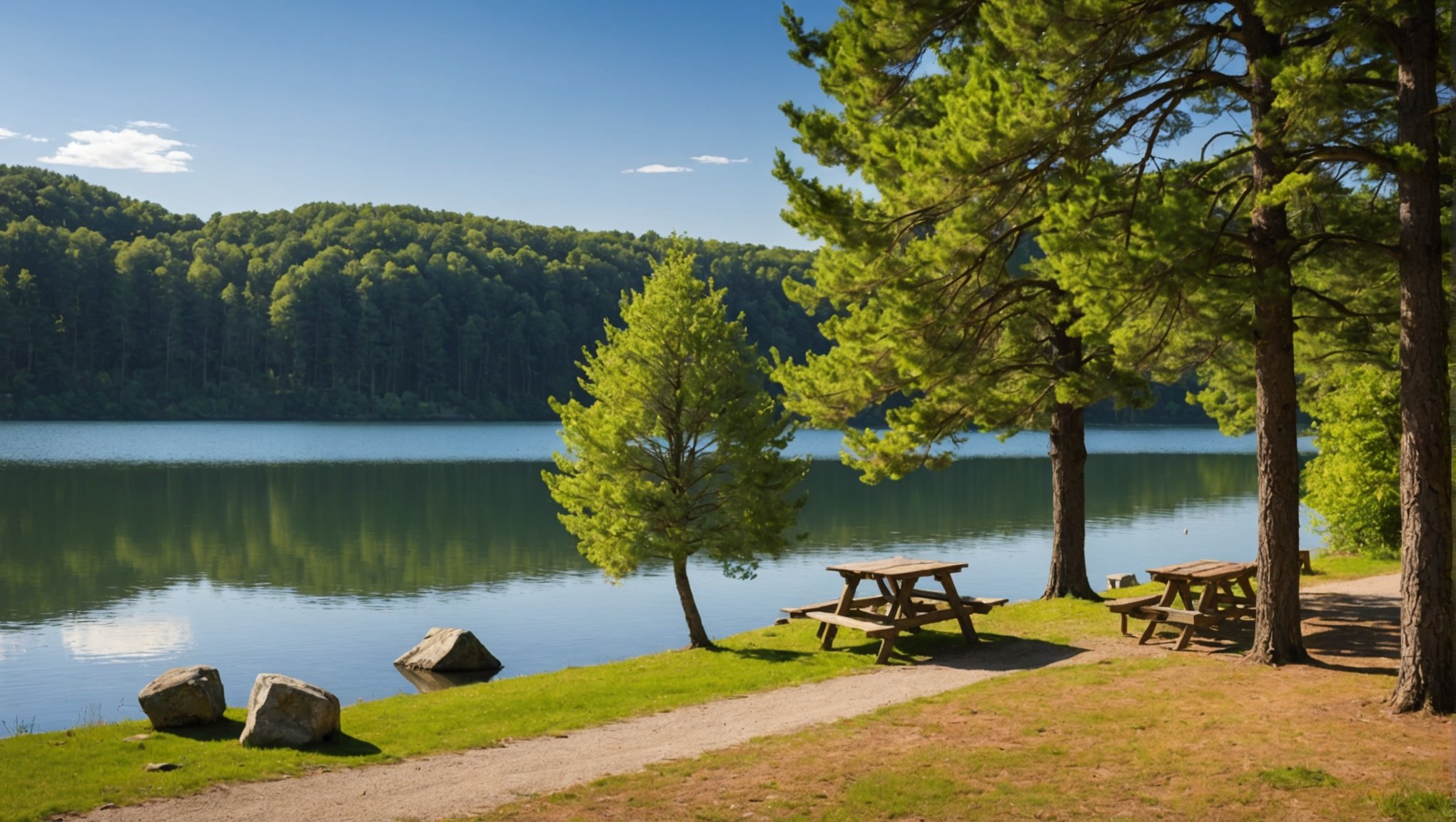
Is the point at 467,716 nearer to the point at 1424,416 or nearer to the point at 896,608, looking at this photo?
the point at 896,608

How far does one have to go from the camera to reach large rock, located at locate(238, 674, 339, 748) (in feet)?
32.9

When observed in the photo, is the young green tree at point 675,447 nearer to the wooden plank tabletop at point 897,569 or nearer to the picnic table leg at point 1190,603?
the wooden plank tabletop at point 897,569

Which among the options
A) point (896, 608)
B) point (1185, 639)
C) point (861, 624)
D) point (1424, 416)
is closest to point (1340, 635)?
point (1185, 639)

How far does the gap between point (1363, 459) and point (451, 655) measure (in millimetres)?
17089

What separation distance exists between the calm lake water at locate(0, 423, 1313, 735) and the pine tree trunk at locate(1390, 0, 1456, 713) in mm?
11511

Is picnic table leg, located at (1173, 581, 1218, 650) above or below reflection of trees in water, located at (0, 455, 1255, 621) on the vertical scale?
above

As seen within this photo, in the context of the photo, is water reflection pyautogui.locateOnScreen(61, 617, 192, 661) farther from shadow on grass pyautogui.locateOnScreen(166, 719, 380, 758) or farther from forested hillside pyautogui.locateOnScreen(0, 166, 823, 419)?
forested hillside pyautogui.locateOnScreen(0, 166, 823, 419)

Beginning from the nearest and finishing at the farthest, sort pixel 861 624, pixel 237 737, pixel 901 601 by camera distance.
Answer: pixel 237 737
pixel 861 624
pixel 901 601

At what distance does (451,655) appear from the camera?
1666cm

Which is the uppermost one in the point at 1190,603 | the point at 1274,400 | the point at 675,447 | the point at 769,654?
the point at 1274,400

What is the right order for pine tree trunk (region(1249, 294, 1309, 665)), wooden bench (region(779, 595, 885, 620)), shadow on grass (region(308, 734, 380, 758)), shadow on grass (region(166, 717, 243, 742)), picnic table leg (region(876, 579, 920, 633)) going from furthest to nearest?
wooden bench (region(779, 595, 885, 620)) < picnic table leg (region(876, 579, 920, 633)) < pine tree trunk (region(1249, 294, 1309, 665)) < shadow on grass (region(166, 717, 243, 742)) < shadow on grass (region(308, 734, 380, 758))

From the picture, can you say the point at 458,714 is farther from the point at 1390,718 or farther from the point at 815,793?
the point at 1390,718

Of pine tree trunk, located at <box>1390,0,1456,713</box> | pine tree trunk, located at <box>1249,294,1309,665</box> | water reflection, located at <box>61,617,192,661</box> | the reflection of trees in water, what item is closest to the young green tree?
pine tree trunk, located at <box>1249,294,1309,665</box>

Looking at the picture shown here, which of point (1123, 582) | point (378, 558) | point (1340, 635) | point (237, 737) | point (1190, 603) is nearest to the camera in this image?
point (237, 737)
